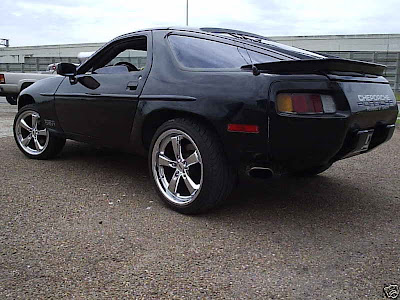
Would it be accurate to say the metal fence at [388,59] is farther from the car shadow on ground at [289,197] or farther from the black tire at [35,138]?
the black tire at [35,138]

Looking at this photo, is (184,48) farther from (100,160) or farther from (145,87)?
(100,160)

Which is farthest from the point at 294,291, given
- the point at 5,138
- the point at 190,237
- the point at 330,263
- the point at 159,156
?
the point at 5,138

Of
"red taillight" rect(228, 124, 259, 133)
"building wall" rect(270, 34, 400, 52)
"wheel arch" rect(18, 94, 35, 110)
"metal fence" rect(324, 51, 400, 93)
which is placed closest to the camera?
"red taillight" rect(228, 124, 259, 133)

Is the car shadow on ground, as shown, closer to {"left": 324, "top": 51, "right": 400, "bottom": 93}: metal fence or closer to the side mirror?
the side mirror

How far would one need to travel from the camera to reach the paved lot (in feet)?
7.08

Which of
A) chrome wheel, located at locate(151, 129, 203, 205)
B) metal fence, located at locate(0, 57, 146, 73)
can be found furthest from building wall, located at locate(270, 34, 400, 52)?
chrome wheel, located at locate(151, 129, 203, 205)

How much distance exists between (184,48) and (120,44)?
3.19ft

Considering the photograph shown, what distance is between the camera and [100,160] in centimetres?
500

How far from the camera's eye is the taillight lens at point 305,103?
2627 millimetres

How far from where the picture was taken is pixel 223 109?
9.46ft

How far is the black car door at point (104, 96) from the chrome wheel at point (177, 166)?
430mm

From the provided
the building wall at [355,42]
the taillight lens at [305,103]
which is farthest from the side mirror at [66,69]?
the building wall at [355,42]

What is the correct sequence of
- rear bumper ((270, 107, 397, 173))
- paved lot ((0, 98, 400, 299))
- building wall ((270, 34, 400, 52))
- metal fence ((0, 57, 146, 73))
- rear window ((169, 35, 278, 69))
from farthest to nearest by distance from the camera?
building wall ((270, 34, 400, 52)) < metal fence ((0, 57, 146, 73)) < rear window ((169, 35, 278, 69)) < rear bumper ((270, 107, 397, 173)) < paved lot ((0, 98, 400, 299))

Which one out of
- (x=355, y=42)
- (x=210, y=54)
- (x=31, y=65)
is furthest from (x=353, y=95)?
(x=355, y=42)
